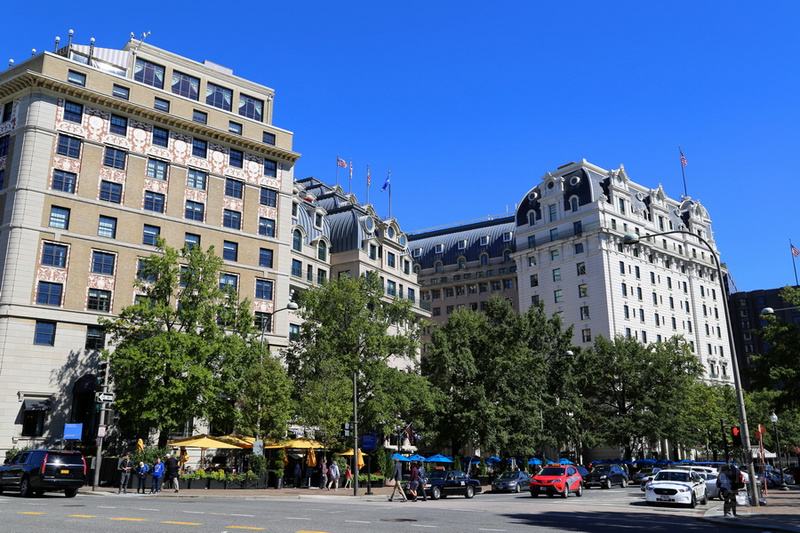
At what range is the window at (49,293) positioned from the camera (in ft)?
149

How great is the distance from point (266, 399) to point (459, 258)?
76.7 m

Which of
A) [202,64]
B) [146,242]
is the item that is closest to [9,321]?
[146,242]

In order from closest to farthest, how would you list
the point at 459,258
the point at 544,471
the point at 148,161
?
1. the point at 544,471
2. the point at 148,161
3. the point at 459,258

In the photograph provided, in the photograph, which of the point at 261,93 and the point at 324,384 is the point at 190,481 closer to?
the point at 324,384

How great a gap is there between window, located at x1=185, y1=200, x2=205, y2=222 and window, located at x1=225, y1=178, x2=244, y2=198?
2768 mm

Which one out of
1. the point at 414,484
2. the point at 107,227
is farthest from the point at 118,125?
the point at 414,484

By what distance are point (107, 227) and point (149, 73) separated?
1410 cm

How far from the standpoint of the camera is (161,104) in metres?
53.8

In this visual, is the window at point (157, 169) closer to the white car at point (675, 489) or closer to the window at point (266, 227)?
the window at point (266, 227)

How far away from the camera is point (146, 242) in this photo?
1999 inches

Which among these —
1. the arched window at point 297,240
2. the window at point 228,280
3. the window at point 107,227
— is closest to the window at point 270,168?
the arched window at point 297,240

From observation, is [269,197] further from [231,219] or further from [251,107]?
[251,107]

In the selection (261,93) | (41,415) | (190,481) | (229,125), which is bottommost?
(190,481)

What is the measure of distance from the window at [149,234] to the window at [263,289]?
895 centimetres
